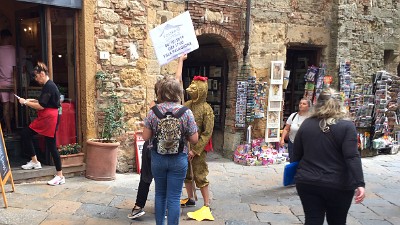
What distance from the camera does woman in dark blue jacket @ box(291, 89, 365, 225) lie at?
2686 millimetres

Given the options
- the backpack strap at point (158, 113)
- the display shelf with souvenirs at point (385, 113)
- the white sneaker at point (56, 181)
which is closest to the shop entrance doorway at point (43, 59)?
the white sneaker at point (56, 181)

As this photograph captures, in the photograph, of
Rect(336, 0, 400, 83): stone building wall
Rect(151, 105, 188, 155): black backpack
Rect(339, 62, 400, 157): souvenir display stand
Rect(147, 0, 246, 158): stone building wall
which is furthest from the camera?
Rect(339, 62, 400, 157): souvenir display stand

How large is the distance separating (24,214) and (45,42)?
266 cm

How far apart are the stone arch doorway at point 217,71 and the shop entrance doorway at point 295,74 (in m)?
1.74

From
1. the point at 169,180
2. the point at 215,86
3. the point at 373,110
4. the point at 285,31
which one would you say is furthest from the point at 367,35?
the point at 169,180

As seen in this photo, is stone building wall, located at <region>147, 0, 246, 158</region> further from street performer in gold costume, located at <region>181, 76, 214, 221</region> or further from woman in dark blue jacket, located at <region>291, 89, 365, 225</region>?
woman in dark blue jacket, located at <region>291, 89, 365, 225</region>

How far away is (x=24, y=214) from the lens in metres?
4.01

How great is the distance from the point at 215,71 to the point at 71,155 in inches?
152

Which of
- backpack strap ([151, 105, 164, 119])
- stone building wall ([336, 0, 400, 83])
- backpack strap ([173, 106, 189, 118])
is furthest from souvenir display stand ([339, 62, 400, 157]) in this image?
backpack strap ([151, 105, 164, 119])

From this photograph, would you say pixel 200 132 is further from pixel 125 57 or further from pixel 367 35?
pixel 367 35

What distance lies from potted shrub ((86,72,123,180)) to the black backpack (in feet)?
8.26

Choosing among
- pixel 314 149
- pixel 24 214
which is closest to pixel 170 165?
pixel 314 149

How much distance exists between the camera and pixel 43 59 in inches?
213

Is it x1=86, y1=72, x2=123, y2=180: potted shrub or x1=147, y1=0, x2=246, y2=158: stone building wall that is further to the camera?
x1=147, y1=0, x2=246, y2=158: stone building wall
